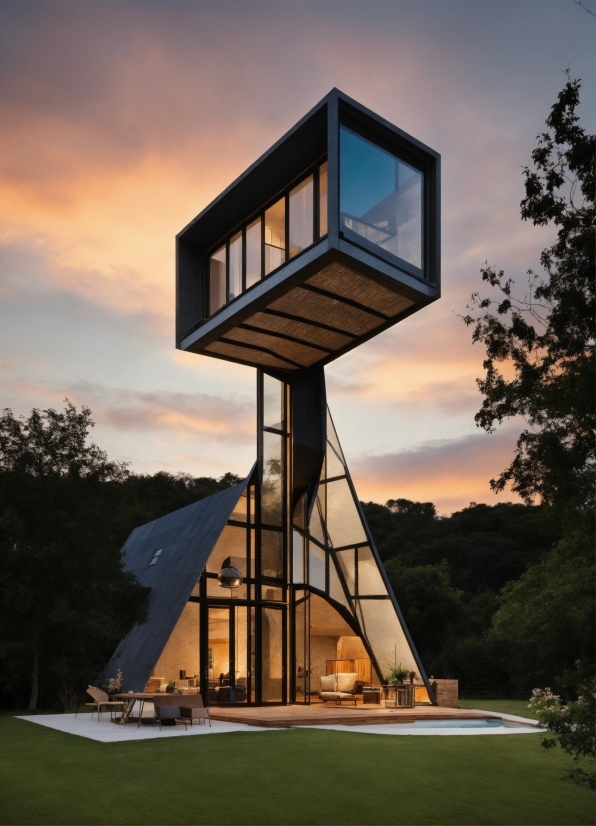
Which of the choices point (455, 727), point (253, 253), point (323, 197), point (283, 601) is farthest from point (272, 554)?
point (323, 197)

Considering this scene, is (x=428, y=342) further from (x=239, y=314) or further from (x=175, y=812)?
(x=175, y=812)

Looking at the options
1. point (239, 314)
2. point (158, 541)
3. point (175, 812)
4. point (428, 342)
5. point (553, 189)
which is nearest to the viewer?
point (175, 812)

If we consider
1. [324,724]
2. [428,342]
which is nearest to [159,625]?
[324,724]

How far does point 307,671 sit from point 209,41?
44.5 feet

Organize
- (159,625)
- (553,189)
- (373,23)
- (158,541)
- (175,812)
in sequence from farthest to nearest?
(158,541) → (159,625) → (373,23) → (553,189) → (175,812)

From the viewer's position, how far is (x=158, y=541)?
2258cm

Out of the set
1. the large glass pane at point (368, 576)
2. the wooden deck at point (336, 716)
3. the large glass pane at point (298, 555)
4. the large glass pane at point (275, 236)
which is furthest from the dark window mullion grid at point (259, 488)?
the large glass pane at point (275, 236)

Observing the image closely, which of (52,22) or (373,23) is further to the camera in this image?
(52,22)

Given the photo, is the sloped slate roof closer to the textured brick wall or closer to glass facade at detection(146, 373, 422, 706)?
glass facade at detection(146, 373, 422, 706)

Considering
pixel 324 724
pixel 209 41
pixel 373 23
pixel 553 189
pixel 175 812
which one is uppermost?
pixel 209 41

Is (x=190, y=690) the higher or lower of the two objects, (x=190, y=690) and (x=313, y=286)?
the lower

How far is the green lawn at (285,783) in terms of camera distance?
6699 mm

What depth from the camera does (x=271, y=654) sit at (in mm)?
19141

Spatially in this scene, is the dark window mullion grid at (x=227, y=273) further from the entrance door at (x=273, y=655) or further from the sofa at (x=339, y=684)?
the sofa at (x=339, y=684)
